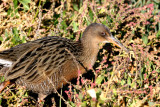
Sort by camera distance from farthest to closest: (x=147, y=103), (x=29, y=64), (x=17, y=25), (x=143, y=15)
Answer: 1. (x=17, y=25)
2. (x=143, y=15)
3. (x=29, y=64)
4. (x=147, y=103)

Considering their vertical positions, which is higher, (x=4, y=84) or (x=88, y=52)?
(x=88, y=52)

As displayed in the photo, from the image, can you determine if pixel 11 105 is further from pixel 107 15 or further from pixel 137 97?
pixel 107 15

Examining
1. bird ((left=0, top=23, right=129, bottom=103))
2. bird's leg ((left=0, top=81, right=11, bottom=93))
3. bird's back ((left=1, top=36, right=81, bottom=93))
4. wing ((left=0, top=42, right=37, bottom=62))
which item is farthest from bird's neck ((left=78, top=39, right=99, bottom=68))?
bird's leg ((left=0, top=81, right=11, bottom=93))

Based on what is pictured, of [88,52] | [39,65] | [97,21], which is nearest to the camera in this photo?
[39,65]

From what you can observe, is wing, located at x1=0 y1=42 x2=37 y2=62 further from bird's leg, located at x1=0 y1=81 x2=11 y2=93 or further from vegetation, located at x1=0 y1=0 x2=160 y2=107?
vegetation, located at x1=0 y1=0 x2=160 y2=107

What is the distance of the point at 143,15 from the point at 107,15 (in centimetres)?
61

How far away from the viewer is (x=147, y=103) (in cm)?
334

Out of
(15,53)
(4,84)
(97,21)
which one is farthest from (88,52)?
(4,84)

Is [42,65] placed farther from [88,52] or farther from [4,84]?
[88,52]

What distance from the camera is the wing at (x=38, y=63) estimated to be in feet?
11.7

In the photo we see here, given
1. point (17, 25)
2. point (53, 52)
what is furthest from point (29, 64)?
point (17, 25)

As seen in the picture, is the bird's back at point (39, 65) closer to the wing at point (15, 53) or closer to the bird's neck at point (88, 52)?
the wing at point (15, 53)

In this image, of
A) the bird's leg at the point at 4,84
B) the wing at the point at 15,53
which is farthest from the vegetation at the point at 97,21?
the wing at the point at 15,53

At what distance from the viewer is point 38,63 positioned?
143 inches
